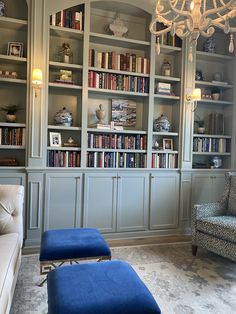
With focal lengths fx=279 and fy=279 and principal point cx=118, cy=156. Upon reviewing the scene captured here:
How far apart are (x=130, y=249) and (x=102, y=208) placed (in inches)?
24.2

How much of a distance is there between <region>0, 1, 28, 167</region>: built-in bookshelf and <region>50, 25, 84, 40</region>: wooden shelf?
321mm

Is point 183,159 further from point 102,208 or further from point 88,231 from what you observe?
point 88,231

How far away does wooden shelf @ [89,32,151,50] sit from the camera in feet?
11.6

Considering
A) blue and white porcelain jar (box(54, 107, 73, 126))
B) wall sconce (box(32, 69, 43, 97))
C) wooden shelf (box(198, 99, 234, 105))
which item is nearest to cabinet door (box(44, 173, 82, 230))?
blue and white porcelain jar (box(54, 107, 73, 126))

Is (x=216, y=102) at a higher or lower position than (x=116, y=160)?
higher

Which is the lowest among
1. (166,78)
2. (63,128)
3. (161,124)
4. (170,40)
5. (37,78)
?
(63,128)

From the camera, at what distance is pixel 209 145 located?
414cm

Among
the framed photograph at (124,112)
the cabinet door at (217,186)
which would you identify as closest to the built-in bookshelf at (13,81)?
the framed photograph at (124,112)

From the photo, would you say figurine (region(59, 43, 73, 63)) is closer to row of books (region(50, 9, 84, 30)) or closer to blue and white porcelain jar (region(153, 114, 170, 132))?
row of books (region(50, 9, 84, 30))

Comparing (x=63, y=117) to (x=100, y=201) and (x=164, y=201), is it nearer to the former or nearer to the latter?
(x=100, y=201)

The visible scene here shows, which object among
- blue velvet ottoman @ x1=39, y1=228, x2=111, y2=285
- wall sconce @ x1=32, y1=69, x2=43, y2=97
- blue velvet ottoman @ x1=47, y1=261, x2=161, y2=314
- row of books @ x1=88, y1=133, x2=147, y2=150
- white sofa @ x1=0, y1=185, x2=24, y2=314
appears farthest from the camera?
row of books @ x1=88, y1=133, x2=147, y2=150

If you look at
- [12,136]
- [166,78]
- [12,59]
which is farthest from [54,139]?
[166,78]

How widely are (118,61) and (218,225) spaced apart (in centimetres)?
235

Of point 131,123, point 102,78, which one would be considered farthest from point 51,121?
point 131,123
